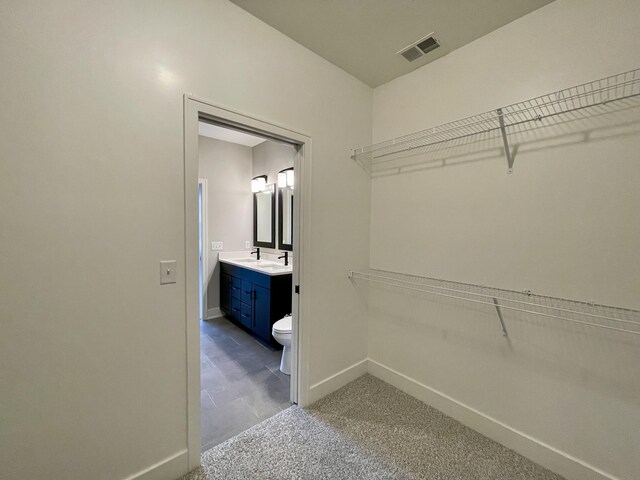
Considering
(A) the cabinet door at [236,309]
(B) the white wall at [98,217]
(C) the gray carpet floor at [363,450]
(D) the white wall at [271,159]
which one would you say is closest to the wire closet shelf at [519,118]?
(B) the white wall at [98,217]

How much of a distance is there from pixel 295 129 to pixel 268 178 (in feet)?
7.10

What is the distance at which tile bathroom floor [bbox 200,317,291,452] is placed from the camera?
1.85 m

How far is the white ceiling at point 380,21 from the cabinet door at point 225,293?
3.03 metres

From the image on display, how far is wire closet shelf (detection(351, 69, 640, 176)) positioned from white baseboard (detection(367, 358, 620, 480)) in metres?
1.63

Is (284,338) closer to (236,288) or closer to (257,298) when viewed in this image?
(257,298)

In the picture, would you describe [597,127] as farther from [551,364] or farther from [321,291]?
[321,291]

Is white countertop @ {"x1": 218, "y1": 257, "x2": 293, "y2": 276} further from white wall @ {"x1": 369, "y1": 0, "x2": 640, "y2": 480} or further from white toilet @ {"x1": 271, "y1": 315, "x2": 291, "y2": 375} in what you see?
white wall @ {"x1": 369, "y1": 0, "x2": 640, "y2": 480}

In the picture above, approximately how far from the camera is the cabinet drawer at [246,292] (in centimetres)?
326

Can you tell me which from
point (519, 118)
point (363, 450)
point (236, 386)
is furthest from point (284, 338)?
point (519, 118)

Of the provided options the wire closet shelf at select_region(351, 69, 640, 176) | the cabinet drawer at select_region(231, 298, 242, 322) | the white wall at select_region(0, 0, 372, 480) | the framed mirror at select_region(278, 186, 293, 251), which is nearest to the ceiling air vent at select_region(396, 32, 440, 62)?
the wire closet shelf at select_region(351, 69, 640, 176)

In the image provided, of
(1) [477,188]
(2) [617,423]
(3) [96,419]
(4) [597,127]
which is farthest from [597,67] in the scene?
(3) [96,419]

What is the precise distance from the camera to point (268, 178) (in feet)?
12.9

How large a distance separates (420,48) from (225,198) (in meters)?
3.13

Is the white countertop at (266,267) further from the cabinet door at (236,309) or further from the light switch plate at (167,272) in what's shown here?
the light switch plate at (167,272)
